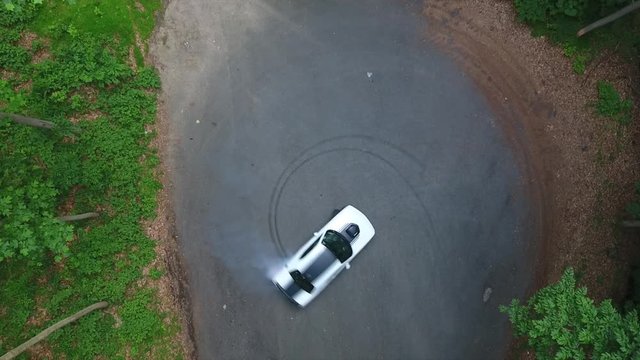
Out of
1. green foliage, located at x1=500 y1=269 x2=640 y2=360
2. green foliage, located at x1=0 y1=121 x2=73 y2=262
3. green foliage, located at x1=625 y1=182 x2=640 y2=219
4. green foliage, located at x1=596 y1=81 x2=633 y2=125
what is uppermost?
green foliage, located at x1=596 y1=81 x2=633 y2=125

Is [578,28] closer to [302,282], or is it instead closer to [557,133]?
[557,133]

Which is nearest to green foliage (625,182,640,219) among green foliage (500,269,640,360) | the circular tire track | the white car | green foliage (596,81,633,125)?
green foliage (596,81,633,125)

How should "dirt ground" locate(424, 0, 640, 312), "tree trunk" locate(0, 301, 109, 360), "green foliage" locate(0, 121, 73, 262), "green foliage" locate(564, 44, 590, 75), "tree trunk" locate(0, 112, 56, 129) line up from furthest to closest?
1. "green foliage" locate(564, 44, 590, 75)
2. "dirt ground" locate(424, 0, 640, 312)
3. "tree trunk" locate(0, 112, 56, 129)
4. "tree trunk" locate(0, 301, 109, 360)
5. "green foliage" locate(0, 121, 73, 262)

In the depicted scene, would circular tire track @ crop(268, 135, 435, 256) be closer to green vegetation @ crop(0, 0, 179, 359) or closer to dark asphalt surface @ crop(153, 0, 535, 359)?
dark asphalt surface @ crop(153, 0, 535, 359)

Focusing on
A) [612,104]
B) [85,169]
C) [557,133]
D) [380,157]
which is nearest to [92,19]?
[85,169]

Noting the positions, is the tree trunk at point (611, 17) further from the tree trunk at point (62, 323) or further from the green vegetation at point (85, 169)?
the tree trunk at point (62, 323)

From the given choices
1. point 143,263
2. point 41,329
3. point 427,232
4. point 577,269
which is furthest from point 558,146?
point 41,329

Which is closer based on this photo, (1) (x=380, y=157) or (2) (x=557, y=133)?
(1) (x=380, y=157)
